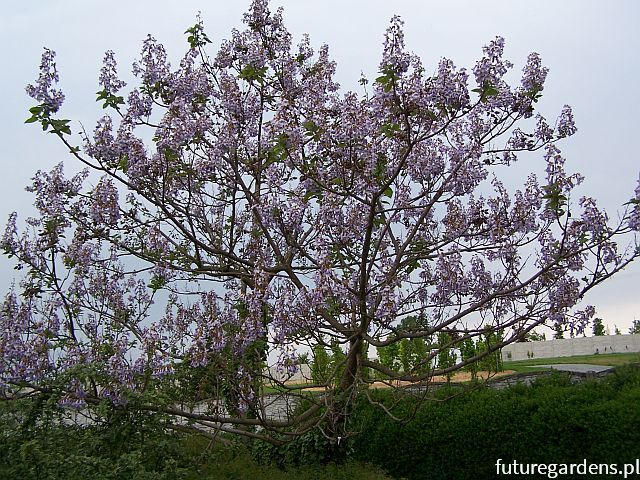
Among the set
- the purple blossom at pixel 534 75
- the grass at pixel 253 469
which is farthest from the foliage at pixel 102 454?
the purple blossom at pixel 534 75

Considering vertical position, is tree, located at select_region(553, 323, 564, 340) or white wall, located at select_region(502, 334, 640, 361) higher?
white wall, located at select_region(502, 334, 640, 361)

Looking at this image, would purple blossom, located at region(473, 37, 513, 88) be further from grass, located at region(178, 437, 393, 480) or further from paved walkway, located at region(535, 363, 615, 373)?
paved walkway, located at region(535, 363, 615, 373)

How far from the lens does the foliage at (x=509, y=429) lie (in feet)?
20.4

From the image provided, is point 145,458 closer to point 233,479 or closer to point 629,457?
point 233,479

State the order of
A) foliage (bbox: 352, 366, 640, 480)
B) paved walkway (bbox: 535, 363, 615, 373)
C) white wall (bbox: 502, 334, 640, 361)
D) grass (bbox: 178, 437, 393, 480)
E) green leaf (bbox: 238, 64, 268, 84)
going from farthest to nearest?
1. white wall (bbox: 502, 334, 640, 361)
2. paved walkway (bbox: 535, 363, 615, 373)
3. grass (bbox: 178, 437, 393, 480)
4. green leaf (bbox: 238, 64, 268, 84)
5. foliage (bbox: 352, 366, 640, 480)

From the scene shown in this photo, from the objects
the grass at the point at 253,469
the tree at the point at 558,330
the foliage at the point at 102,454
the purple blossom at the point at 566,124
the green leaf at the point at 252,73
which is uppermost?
the green leaf at the point at 252,73

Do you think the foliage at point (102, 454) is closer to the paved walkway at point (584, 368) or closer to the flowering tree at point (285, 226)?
the flowering tree at point (285, 226)

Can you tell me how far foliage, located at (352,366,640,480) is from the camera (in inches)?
244

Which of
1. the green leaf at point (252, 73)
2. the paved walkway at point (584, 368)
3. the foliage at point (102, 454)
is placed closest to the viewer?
the foliage at point (102, 454)

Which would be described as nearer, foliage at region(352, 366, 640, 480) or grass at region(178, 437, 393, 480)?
foliage at region(352, 366, 640, 480)

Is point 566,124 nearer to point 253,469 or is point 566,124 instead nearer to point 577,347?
point 253,469

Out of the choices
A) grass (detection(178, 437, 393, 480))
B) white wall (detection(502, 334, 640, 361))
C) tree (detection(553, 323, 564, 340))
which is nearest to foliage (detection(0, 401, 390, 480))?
grass (detection(178, 437, 393, 480))

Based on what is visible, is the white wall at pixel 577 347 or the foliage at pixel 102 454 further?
the white wall at pixel 577 347

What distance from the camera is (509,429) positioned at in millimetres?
6973
